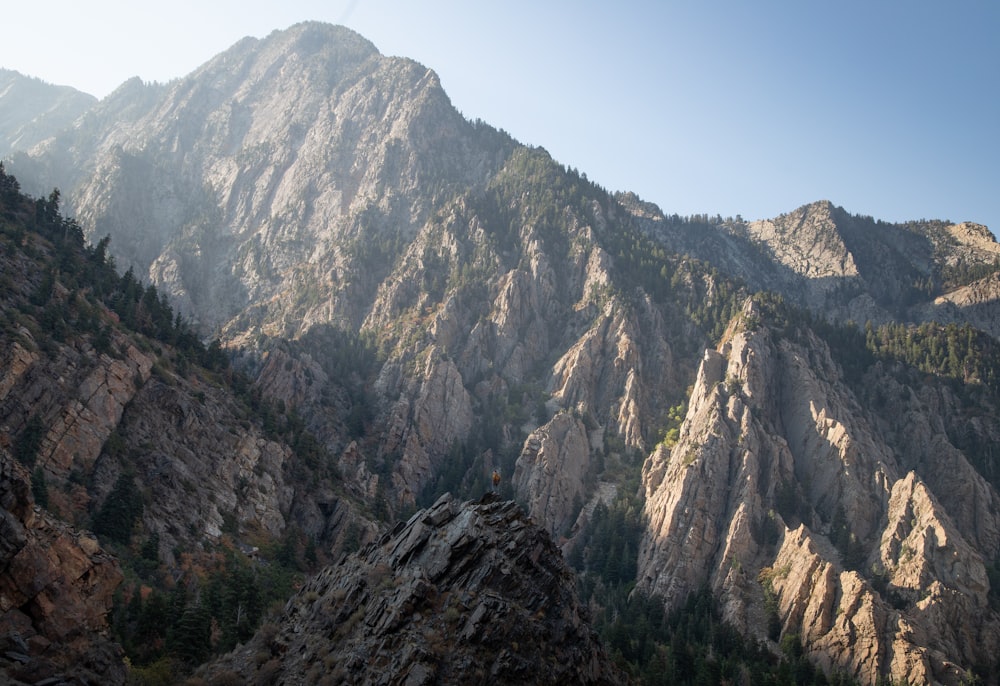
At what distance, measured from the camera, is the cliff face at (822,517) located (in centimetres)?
8456

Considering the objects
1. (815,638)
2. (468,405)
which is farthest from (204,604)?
(468,405)

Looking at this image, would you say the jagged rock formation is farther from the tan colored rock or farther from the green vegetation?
the tan colored rock

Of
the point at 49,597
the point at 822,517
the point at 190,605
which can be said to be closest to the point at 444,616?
the point at 49,597

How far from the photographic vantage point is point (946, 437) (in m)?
131

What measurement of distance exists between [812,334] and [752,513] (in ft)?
194

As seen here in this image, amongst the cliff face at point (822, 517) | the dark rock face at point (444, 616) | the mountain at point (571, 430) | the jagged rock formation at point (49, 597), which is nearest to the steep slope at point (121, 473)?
the jagged rock formation at point (49, 597)

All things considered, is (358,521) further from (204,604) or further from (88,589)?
(88,589)

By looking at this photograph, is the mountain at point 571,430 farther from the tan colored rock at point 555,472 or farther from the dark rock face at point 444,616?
the dark rock face at point 444,616

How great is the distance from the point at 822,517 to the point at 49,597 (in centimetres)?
10488

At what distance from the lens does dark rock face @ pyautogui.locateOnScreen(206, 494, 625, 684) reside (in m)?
37.8

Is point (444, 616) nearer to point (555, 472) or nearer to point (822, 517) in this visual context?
point (822, 517)

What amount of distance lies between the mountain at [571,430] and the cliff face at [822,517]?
0.42 m

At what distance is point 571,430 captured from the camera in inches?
5468

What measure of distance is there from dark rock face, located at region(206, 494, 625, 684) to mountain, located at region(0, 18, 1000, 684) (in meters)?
2.10
